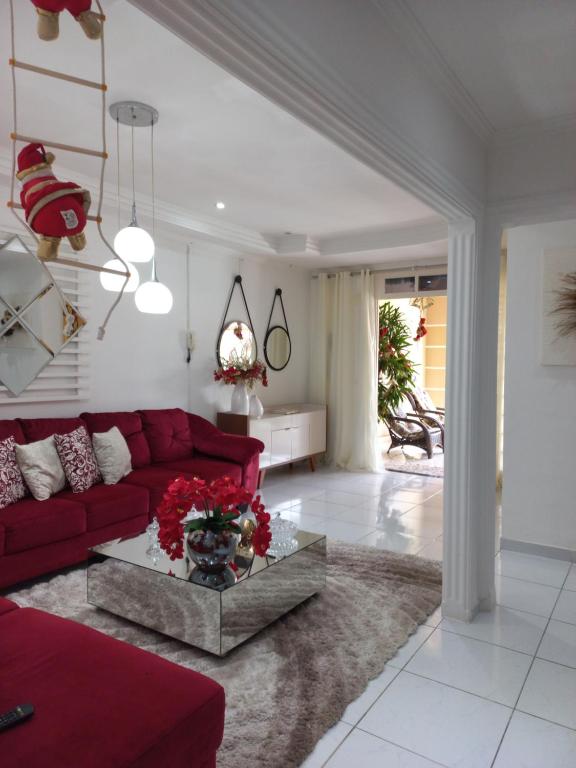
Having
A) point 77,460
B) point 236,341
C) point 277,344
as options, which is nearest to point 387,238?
point 277,344

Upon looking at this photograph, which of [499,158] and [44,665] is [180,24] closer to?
[44,665]

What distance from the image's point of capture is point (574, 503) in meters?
3.65

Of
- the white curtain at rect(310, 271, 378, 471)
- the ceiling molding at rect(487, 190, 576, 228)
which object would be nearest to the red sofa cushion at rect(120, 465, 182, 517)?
the ceiling molding at rect(487, 190, 576, 228)

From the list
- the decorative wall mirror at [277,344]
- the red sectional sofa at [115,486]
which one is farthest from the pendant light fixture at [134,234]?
the decorative wall mirror at [277,344]

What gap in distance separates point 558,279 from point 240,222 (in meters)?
2.93

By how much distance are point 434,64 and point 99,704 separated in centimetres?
249

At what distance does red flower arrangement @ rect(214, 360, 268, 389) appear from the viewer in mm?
5648

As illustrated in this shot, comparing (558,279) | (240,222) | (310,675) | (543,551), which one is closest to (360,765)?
(310,675)

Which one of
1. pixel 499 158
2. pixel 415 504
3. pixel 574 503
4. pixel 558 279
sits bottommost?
pixel 415 504

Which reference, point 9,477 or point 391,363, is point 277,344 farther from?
point 9,477

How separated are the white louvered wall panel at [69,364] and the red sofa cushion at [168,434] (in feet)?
1.91

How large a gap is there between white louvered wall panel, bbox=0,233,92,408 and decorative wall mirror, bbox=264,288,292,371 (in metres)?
2.41

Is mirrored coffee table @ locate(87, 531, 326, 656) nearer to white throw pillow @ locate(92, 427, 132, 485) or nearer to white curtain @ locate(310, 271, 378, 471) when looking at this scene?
white throw pillow @ locate(92, 427, 132, 485)

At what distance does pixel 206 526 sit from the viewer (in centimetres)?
255
